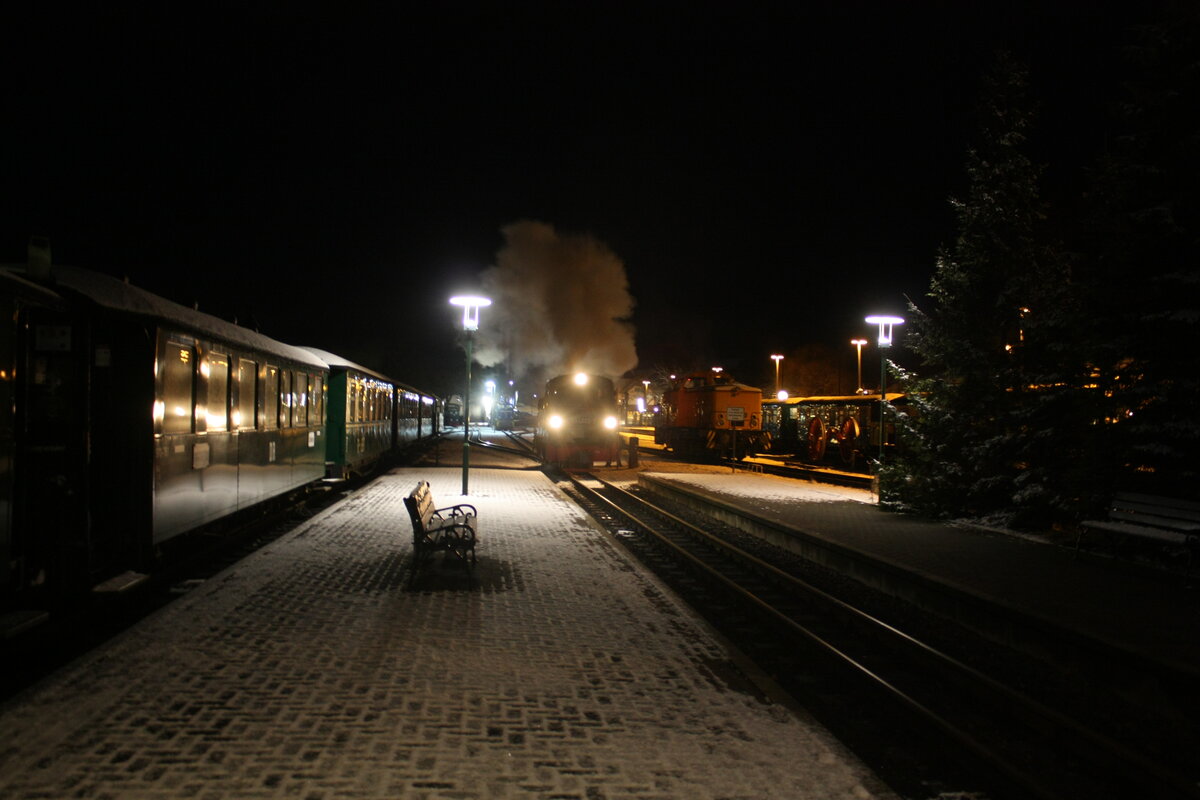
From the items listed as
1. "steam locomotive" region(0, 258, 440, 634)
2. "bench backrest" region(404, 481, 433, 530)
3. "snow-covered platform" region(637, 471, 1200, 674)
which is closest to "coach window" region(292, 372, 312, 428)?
"steam locomotive" region(0, 258, 440, 634)

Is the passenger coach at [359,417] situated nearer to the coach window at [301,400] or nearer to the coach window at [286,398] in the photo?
the coach window at [301,400]

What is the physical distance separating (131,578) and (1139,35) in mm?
12947

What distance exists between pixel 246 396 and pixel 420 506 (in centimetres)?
309

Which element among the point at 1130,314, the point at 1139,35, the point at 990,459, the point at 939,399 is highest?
the point at 1139,35

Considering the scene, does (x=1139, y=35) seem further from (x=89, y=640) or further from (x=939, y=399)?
(x=89, y=640)

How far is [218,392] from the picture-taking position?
937cm

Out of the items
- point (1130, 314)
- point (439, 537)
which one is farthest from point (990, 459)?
point (439, 537)

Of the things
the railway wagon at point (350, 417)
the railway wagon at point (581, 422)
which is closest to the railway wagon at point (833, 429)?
the railway wagon at point (581, 422)

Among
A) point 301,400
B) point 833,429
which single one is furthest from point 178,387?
point 833,429

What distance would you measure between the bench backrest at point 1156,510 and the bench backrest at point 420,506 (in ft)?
26.9

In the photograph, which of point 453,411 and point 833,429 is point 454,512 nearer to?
point 833,429

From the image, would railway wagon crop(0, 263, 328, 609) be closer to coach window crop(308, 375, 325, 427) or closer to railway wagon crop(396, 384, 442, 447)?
coach window crop(308, 375, 325, 427)

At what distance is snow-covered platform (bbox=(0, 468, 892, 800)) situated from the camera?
12.8 feet

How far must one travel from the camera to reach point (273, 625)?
6.64 meters
